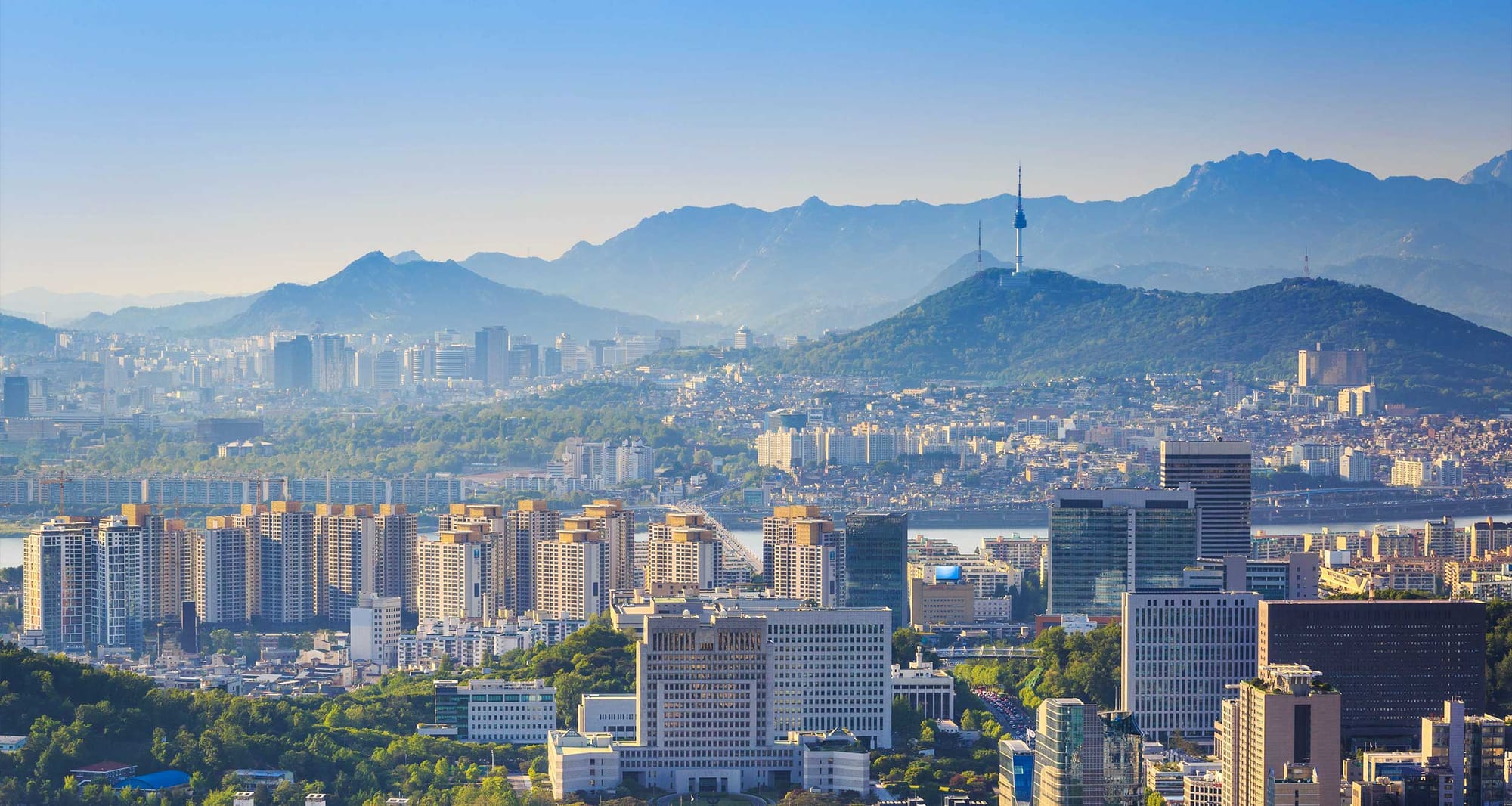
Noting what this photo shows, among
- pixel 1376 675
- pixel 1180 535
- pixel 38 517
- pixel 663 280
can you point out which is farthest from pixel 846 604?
pixel 663 280

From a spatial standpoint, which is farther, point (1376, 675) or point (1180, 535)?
point (1180, 535)

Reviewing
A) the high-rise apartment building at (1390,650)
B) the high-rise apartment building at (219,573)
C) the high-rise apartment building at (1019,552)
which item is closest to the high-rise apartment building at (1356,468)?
the high-rise apartment building at (1019,552)

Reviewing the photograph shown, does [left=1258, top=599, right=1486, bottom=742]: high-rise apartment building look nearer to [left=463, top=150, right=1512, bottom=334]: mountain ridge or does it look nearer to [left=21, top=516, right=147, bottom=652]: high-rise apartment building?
[left=21, top=516, right=147, bottom=652]: high-rise apartment building

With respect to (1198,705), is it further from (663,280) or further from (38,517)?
(663,280)

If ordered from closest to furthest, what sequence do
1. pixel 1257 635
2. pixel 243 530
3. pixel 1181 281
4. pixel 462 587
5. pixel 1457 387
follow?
pixel 1257 635, pixel 462 587, pixel 243 530, pixel 1457 387, pixel 1181 281

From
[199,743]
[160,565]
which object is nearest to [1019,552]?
[160,565]

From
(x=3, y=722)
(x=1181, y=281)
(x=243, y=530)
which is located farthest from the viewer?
(x=1181, y=281)

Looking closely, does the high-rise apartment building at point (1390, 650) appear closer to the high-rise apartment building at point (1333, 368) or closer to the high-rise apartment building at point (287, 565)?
the high-rise apartment building at point (287, 565)
